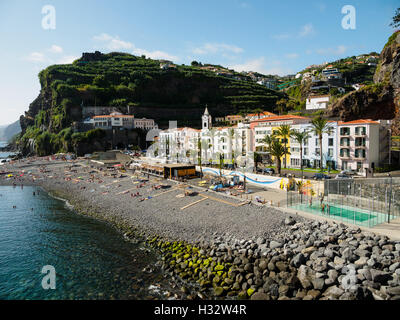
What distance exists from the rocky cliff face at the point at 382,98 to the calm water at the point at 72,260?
5200 cm

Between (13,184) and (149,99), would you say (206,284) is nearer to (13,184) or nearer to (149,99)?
(13,184)

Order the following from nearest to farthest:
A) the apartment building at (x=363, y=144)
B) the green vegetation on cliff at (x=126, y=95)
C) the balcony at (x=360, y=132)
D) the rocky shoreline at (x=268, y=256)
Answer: the rocky shoreline at (x=268, y=256), the apartment building at (x=363, y=144), the balcony at (x=360, y=132), the green vegetation on cliff at (x=126, y=95)

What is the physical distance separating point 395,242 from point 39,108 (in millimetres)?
170068

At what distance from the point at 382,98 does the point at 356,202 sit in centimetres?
3956

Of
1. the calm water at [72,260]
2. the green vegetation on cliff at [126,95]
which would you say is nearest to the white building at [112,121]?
the green vegetation on cliff at [126,95]

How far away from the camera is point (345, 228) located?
2056 centimetres

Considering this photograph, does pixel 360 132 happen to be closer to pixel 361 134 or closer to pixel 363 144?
pixel 361 134

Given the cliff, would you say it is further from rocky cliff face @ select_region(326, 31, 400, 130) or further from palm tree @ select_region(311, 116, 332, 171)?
palm tree @ select_region(311, 116, 332, 171)

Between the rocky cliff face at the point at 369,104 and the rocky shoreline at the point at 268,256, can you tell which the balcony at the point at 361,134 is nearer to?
the rocky cliff face at the point at 369,104

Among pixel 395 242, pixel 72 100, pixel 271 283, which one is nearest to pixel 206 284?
pixel 271 283

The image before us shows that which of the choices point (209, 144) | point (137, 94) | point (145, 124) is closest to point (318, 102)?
point (209, 144)

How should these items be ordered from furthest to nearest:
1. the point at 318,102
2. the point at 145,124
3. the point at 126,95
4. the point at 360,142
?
the point at 126,95 < the point at 145,124 < the point at 318,102 < the point at 360,142

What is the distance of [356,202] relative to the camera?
23516 millimetres

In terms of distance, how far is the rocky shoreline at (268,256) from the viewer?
15.6m
